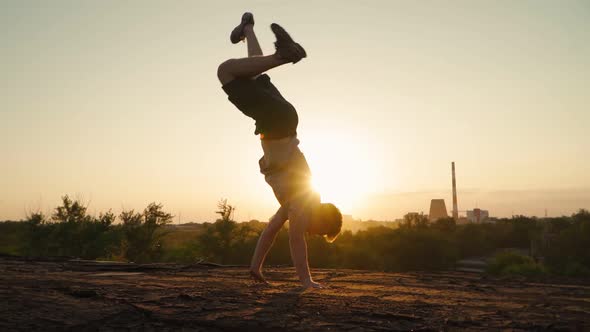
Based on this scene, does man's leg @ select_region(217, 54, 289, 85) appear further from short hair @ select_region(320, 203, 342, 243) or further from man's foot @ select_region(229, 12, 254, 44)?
short hair @ select_region(320, 203, 342, 243)

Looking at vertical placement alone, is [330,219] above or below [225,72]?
below

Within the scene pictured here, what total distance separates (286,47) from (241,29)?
83cm

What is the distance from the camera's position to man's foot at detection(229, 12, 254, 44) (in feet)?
13.0

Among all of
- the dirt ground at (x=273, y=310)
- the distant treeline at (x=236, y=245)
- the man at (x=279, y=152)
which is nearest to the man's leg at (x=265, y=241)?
the man at (x=279, y=152)

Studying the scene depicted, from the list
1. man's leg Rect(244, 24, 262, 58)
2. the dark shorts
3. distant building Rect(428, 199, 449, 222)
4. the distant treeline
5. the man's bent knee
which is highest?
distant building Rect(428, 199, 449, 222)

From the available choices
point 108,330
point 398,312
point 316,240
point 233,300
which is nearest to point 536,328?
point 398,312

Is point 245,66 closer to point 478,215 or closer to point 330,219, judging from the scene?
point 330,219

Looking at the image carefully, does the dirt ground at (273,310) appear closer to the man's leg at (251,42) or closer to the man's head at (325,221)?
the man's head at (325,221)

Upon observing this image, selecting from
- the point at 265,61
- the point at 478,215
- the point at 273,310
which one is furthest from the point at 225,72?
the point at 478,215

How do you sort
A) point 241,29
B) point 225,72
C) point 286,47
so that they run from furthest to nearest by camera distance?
1. point 241,29
2. point 225,72
3. point 286,47

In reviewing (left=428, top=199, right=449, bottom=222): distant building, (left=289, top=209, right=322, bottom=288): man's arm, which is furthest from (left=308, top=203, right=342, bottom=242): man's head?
(left=428, top=199, right=449, bottom=222): distant building

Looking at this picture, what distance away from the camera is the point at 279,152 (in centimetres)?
362

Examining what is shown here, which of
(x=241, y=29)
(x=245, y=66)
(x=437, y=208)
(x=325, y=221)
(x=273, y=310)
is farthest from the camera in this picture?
(x=437, y=208)

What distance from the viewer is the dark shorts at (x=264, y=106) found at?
3570 mm
